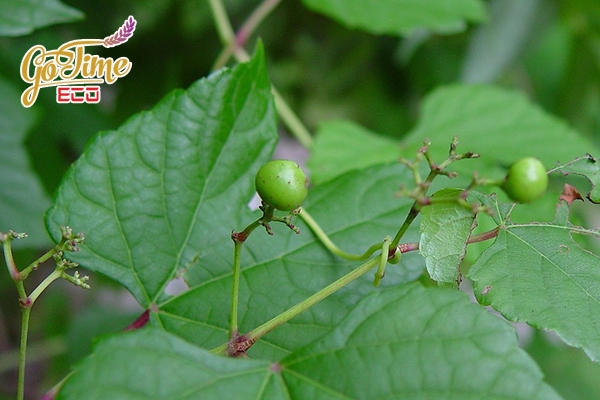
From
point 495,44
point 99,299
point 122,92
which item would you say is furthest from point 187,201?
point 99,299

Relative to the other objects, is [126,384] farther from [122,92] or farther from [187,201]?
[122,92]

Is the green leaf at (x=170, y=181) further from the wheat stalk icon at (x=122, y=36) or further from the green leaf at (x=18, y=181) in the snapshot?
the green leaf at (x=18, y=181)

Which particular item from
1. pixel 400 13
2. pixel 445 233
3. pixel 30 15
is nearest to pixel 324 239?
pixel 445 233

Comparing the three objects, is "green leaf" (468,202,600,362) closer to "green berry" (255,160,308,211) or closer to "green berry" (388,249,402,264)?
"green berry" (388,249,402,264)

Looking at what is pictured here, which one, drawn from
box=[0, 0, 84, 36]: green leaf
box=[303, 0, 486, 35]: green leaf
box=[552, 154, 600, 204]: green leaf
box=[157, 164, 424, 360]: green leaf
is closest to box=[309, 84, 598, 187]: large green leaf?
box=[303, 0, 486, 35]: green leaf

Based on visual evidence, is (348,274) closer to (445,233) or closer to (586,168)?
(445,233)

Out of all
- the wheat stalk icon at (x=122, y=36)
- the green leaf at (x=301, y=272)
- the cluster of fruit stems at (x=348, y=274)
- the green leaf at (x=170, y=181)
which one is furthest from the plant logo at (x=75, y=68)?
the cluster of fruit stems at (x=348, y=274)

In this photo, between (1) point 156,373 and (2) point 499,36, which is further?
(2) point 499,36
